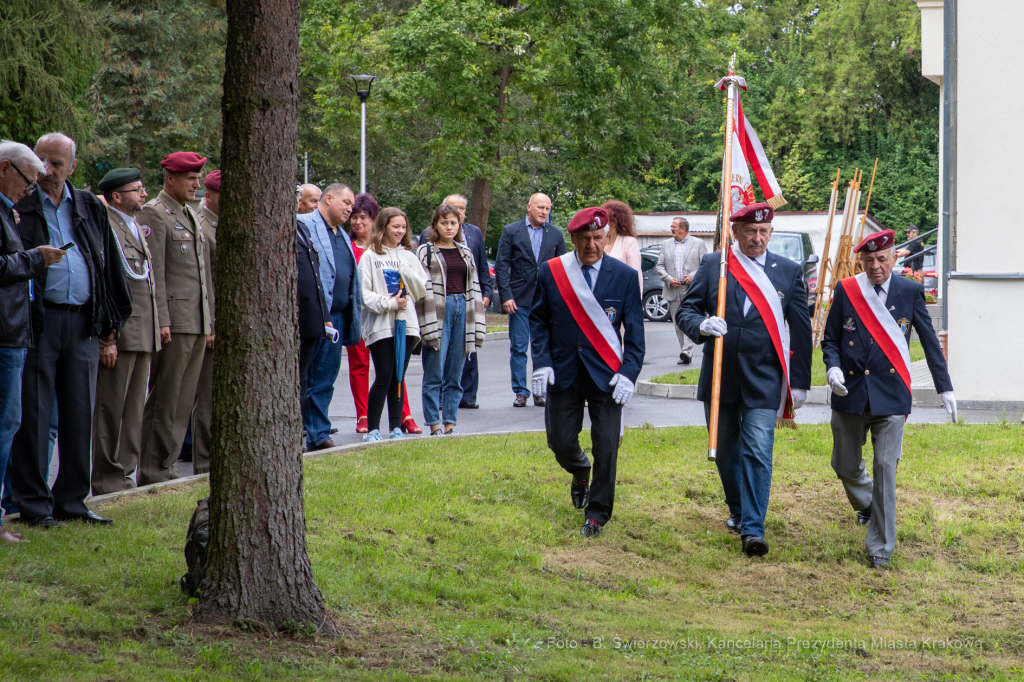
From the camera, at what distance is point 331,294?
361 inches

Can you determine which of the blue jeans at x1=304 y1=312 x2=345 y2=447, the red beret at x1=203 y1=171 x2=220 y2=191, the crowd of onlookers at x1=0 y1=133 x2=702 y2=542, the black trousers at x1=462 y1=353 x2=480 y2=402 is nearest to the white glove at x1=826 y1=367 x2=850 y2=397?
the crowd of onlookers at x1=0 y1=133 x2=702 y2=542

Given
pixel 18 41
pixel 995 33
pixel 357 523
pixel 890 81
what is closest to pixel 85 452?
pixel 357 523

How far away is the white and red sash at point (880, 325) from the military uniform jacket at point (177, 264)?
13.9 ft

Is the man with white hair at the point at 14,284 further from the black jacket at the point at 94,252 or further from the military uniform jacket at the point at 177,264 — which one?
the military uniform jacket at the point at 177,264

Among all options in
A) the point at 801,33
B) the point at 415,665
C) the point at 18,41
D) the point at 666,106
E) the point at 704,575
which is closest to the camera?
the point at 415,665

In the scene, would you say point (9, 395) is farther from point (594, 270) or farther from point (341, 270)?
point (341, 270)

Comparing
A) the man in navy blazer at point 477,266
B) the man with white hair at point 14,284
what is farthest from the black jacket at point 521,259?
the man with white hair at point 14,284

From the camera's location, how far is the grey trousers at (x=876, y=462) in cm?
685

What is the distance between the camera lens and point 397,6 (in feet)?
114

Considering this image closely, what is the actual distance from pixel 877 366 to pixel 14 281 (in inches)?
186

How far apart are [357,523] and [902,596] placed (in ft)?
10.3

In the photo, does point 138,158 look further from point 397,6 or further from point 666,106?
point 666,106

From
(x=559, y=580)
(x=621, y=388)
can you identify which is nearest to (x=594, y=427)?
(x=621, y=388)

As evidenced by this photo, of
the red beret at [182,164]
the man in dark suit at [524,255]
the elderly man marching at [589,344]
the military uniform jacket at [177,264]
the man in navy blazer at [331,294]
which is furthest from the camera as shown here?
the man in dark suit at [524,255]
